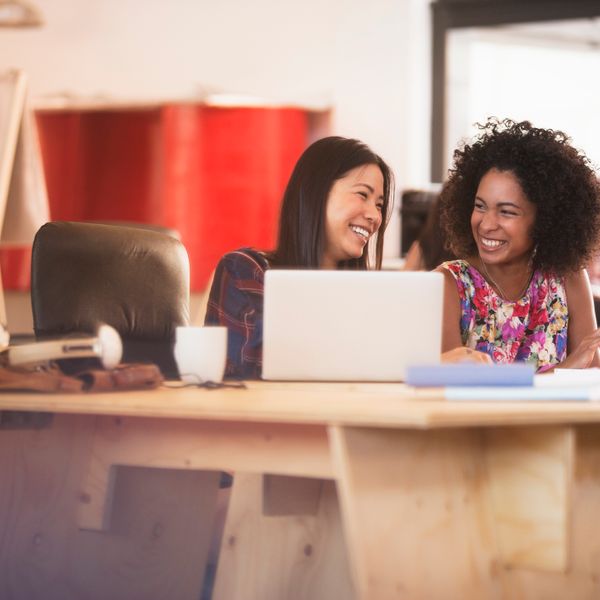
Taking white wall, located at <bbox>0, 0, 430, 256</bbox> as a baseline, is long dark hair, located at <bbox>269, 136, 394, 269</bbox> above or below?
below

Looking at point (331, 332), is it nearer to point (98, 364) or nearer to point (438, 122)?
point (98, 364)

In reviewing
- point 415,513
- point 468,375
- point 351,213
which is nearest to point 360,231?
point 351,213

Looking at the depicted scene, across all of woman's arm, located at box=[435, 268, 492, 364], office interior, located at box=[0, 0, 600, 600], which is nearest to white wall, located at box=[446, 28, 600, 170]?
office interior, located at box=[0, 0, 600, 600]

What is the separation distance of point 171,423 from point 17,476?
411 millimetres

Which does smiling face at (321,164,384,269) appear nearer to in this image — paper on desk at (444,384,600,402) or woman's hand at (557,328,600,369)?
woman's hand at (557,328,600,369)

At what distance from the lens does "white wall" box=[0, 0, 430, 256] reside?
4.87m

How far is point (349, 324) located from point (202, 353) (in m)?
0.24

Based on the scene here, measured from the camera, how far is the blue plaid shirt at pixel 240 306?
2.11 m

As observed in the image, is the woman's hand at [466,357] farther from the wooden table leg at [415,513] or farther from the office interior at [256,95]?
the office interior at [256,95]

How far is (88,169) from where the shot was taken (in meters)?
5.11

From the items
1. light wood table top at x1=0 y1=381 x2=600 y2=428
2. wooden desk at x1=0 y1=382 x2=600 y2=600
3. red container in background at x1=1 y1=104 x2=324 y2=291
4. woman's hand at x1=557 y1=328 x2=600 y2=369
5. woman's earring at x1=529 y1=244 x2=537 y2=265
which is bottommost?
wooden desk at x1=0 y1=382 x2=600 y2=600

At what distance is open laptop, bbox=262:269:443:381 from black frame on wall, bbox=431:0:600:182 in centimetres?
348

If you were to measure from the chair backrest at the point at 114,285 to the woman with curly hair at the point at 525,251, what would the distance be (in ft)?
2.05

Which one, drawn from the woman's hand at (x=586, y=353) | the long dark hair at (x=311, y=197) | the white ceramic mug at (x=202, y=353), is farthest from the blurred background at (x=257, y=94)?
the white ceramic mug at (x=202, y=353)
